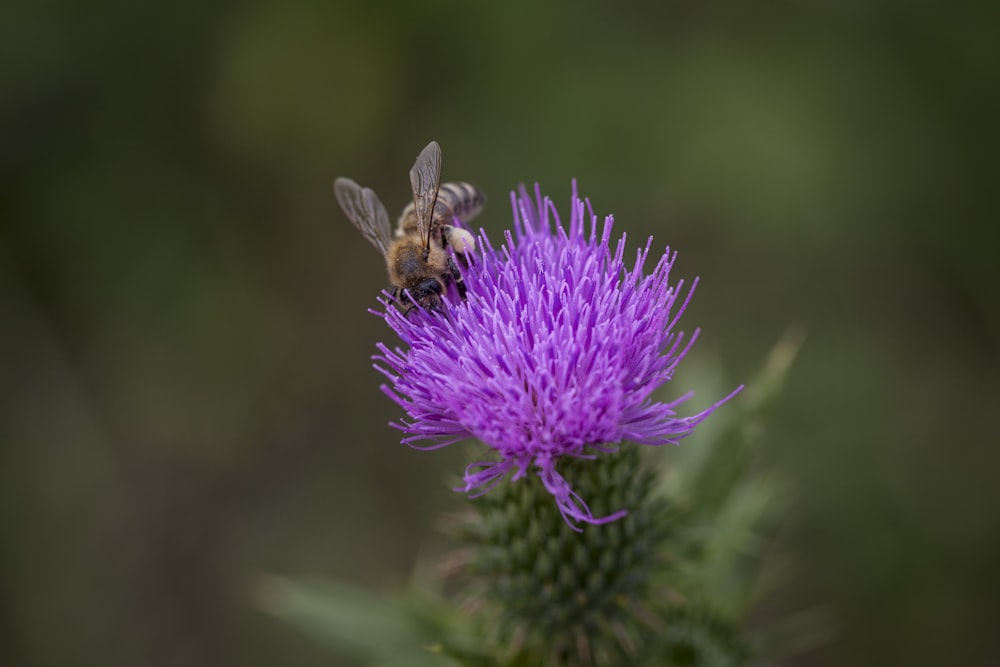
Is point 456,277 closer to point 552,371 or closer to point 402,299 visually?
point 402,299

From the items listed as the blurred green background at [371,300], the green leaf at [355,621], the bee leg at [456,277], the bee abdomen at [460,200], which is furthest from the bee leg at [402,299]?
the blurred green background at [371,300]

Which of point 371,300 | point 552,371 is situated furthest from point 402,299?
point 371,300

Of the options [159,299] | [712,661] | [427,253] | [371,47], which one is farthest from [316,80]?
[712,661]

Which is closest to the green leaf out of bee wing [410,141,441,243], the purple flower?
the purple flower

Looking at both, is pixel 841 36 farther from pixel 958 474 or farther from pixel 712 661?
pixel 712 661

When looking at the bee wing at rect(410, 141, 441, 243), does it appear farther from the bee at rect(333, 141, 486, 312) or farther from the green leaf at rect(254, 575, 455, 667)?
the green leaf at rect(254, 575, 455, 667)
